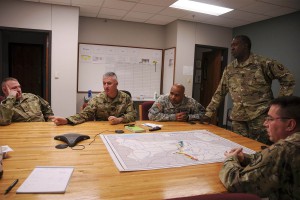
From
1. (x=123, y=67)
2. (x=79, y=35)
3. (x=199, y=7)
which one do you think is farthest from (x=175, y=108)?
(x=79, y=35)

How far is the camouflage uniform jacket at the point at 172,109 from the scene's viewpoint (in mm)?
2701

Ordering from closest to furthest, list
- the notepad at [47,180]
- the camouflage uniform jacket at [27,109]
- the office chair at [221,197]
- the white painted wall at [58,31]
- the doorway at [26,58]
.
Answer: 1. the office chair at [221,197]
2. the notepad at [47,180]
3. the camouflage uniform jacket at [27,109]
4. the white painted wall at [58,31]
5. the doorway at [26,58]

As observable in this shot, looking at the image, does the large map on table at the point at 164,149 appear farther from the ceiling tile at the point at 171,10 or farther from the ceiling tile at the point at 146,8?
the ceiling tile at the point at 146,8

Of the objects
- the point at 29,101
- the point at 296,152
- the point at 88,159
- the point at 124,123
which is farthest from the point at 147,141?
the point at 29,101

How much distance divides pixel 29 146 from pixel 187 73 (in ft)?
12.9

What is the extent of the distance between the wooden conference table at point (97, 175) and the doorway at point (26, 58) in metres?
5.00

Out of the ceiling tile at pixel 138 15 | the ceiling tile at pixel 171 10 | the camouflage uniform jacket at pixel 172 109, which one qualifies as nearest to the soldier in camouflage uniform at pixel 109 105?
the camouflage uniform jacket at pixel 172 109

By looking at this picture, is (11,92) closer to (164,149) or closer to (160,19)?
(164,149)

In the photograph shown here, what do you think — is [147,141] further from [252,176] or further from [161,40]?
[161,40]

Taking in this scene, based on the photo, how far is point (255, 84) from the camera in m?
2.52

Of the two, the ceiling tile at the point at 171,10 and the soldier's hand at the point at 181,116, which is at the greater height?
the ceiling tile at the point at 171,10

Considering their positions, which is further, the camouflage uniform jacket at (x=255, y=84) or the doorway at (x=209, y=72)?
the doorway at (x=209, y=72)

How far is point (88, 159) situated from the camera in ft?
4.54

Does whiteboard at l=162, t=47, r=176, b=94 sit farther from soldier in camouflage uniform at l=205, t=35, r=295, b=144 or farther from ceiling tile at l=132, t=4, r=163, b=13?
soldier in camouflage uniform at l=205, t=35, r=295, b=144
